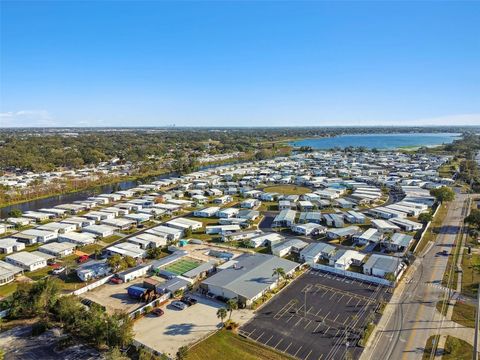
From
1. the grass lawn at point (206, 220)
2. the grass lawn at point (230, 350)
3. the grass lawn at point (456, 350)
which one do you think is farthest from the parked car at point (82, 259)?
the grass lawn at point (456, 350)

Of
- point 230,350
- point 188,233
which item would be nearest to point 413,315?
point 230,350

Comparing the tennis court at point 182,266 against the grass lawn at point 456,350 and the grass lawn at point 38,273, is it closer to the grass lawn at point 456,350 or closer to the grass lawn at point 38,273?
the grass lawn at point 38,273

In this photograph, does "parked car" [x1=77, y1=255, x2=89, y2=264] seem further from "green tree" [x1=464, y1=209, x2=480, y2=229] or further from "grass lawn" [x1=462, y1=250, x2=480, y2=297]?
"green tree" [x1=464, y1=209, x2=480, y2=229]

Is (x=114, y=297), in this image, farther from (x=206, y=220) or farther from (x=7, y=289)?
(x=206, y=220)

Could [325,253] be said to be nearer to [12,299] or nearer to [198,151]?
[12,299]

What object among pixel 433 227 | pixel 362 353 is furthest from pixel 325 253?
pixel 433 227

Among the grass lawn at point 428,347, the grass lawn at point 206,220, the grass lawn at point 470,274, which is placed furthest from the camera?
the grass lawn at point 206,220
